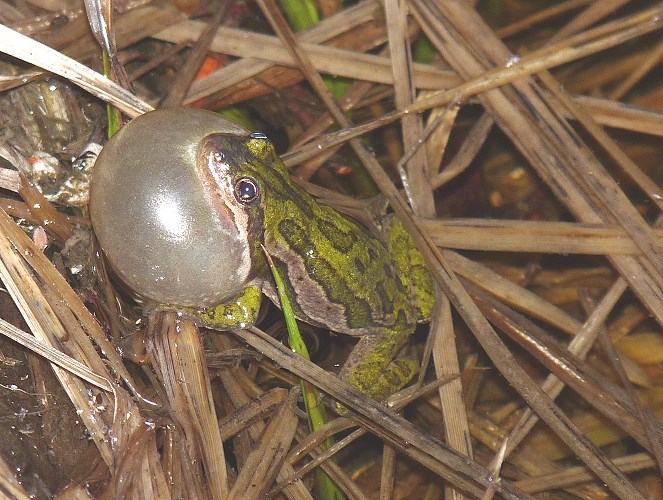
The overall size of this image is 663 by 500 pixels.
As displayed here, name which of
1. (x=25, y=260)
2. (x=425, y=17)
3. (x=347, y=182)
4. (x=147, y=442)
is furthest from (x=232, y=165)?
(x=425, y=17)

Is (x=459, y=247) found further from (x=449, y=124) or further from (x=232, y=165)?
(x=232, y=165)

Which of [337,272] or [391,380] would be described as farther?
[391,380]

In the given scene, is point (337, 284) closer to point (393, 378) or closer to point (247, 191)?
point (393, 378)

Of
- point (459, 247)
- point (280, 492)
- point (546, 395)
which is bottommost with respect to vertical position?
point (546, 395)

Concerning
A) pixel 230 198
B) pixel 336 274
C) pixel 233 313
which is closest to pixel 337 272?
pixel 336 274

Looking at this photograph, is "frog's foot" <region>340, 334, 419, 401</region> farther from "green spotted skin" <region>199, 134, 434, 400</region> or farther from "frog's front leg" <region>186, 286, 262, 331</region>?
"frog's front leg" <region>186, 286, 262, 331</region>

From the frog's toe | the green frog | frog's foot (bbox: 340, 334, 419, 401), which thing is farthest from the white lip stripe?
the frog's toe

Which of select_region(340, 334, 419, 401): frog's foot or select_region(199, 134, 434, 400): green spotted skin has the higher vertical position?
select_region(199, 134, 434, 400): green spotted skin
